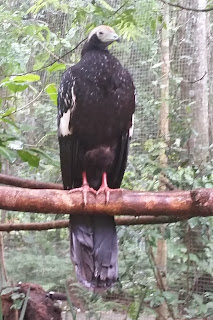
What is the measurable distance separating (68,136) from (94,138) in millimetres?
108

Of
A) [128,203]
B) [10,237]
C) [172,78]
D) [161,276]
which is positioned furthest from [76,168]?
[10,237]

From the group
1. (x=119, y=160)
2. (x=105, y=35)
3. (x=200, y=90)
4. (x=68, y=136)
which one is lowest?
(x=119, y=160)

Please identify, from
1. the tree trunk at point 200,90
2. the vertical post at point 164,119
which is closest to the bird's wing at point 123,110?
the vertical post at point 164,119

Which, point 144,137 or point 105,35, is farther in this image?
point 144,137

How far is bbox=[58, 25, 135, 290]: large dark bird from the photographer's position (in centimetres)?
157

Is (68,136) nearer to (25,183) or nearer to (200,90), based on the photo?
(25,183)

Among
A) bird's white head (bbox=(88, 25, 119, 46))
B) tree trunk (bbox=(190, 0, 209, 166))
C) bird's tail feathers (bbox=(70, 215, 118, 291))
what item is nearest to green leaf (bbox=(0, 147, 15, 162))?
bird's tail feathers (bbox=(70, 215, 118, 291))

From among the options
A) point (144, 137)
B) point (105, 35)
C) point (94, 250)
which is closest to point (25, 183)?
point (94, 250)

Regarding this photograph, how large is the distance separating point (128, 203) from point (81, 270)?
0.44m

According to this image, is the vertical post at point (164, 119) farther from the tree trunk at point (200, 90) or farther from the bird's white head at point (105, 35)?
the bird's white head at point (105, 35)

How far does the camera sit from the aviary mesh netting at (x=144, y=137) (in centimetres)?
216

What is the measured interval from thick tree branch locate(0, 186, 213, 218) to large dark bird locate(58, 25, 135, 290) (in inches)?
12.7

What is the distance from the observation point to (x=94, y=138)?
5.40ft

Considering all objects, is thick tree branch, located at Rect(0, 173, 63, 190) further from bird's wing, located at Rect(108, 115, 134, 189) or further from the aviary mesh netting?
bird's wing, located at Rect(108, 115, 134, 189)
